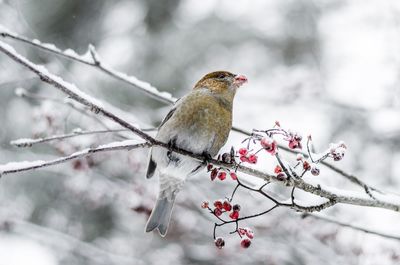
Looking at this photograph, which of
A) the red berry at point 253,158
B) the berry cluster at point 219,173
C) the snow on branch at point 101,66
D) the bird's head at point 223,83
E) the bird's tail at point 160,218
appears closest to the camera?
the red berry at point 253,158

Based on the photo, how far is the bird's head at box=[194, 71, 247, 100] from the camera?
374 centimetres

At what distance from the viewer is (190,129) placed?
334 cm

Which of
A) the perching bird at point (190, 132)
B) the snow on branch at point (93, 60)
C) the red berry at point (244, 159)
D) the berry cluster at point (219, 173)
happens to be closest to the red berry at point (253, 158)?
the red berry at point (244, 159)

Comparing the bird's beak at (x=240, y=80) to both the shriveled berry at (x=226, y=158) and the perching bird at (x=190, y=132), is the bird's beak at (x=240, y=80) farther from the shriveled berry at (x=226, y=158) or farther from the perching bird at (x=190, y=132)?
the shriveled berry at (x=226, y=158)

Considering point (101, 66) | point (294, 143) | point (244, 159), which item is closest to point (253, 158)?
point (244, 159)

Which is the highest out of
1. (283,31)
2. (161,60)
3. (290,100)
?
(283,31)

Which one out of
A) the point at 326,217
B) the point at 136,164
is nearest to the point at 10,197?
the point at 136,164

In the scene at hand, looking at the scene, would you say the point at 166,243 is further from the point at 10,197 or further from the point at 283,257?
the point at 10,197

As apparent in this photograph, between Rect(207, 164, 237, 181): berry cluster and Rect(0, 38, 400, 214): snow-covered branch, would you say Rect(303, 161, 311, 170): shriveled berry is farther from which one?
Rect(207, 164, 237, 181): berry cluster

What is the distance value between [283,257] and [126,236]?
332cm

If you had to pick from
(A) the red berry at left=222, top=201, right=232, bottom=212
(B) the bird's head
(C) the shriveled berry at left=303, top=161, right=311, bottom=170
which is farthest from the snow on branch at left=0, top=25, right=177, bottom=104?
(C) the shriveled berry at left=303, top=161, right=311, bottom=170

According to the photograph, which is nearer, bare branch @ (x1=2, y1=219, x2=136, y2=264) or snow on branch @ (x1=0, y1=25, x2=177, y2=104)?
snow on branch @ (x1=0, y1=25, x2=177, y2=104)

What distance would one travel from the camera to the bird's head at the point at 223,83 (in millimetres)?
3745

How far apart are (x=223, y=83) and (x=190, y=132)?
66 cm
